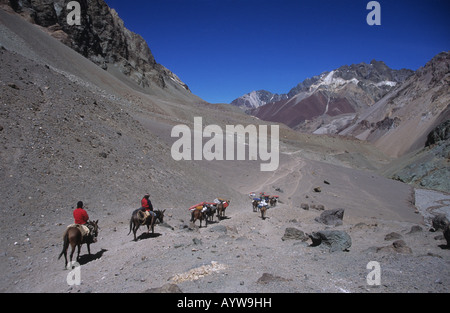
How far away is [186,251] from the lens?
7867 mm

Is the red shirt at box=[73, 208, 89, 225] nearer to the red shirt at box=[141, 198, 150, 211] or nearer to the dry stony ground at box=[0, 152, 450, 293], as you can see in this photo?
the dry stony ground at box=[0, 152, 450, 293]

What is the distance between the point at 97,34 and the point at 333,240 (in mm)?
75921

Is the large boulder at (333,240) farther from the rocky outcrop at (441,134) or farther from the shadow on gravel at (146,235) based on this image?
the rocky outcrop at (441,134)

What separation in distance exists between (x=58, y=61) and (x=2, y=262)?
39844 mm

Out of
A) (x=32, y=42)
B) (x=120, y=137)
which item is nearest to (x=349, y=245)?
(x=120, y=137)

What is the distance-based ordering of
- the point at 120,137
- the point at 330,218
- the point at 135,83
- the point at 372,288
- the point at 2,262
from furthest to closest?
the point at 135,83 → the point at 120,137 → the point at 330,218 → the point at 2,262 → the point at 372,288

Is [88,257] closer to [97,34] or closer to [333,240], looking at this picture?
[333,240]

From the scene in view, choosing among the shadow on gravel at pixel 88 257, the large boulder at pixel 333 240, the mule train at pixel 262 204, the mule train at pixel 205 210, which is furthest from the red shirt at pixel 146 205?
the mule train at pixel 262 204

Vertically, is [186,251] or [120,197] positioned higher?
[120,197]

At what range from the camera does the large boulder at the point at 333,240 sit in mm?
8383

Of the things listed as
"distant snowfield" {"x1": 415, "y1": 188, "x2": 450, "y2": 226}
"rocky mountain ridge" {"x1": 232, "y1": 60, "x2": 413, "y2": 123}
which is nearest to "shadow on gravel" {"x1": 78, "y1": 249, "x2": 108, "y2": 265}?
"distant snowfield" {"x1": 415, "y1": 188, "x2": 450, "y2": 226}

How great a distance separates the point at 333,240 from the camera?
8.52 m
